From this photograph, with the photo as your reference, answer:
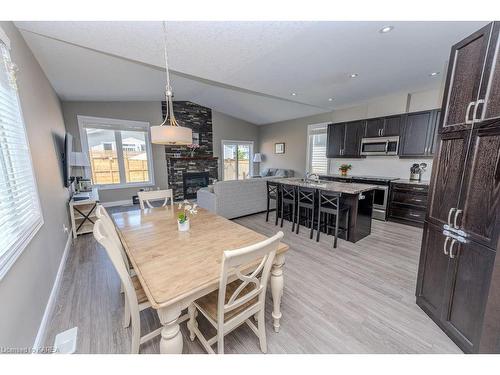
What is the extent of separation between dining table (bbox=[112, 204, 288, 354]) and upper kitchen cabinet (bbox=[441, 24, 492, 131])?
161 cm

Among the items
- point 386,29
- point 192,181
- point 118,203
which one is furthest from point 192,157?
point 386,29

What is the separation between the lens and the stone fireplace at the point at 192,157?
657cm

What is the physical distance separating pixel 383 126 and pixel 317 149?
215cm

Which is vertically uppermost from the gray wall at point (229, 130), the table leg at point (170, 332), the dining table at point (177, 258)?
the gray wall at point (229, 130)

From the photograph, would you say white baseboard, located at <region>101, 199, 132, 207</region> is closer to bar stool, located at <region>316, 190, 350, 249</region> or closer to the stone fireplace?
the stone fireplace

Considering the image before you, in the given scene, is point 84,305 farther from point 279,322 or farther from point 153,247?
point 279,322

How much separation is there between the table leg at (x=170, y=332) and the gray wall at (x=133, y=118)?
232 inches

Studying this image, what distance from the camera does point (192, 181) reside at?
7004 mm

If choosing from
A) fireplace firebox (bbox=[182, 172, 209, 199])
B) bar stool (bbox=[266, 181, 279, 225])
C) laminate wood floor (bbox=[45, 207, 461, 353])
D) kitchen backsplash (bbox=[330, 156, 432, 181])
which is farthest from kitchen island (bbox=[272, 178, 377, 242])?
fireplace firebox (bbox=[182, 172, 209, 199])

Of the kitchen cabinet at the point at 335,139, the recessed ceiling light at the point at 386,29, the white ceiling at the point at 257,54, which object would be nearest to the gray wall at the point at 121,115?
the white ceiling at the point at 257,54

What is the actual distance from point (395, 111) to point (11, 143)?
19.3 feet

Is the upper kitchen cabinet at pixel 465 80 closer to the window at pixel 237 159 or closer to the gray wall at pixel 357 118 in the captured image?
the gray wall at pixel 357 118

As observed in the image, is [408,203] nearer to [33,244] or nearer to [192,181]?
[33,244]

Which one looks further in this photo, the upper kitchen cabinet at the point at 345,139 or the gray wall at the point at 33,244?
the upper kitchen cabinet at the point at 345,139
